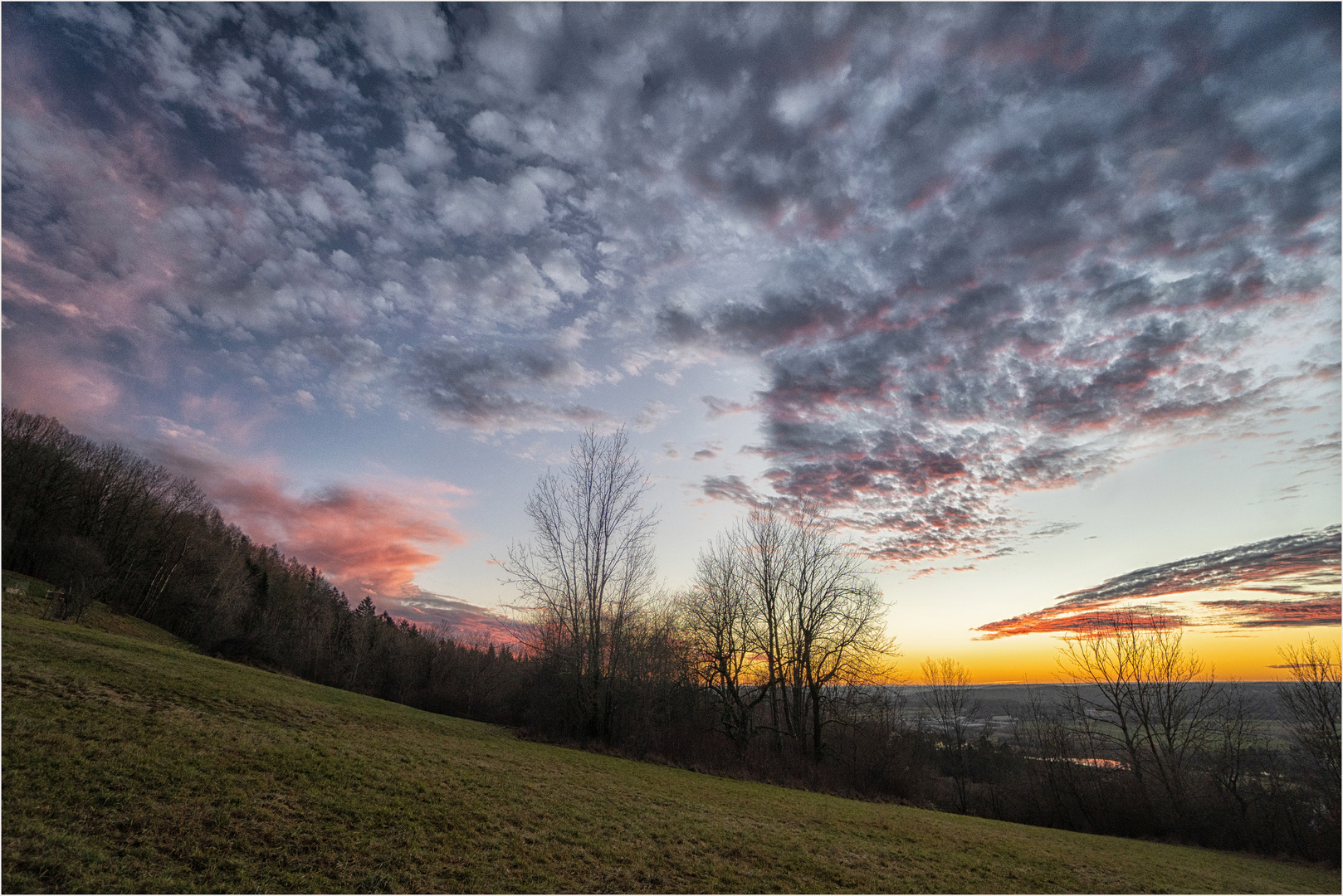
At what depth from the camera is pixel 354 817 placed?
341 inches

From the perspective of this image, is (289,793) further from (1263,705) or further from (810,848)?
(1263,705)

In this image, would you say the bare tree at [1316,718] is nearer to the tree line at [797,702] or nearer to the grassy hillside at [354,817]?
the tree line at [797,702]

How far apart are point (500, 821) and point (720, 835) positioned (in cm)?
501

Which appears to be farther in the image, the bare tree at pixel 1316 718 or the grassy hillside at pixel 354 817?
the bare tree at pixel 1316 718

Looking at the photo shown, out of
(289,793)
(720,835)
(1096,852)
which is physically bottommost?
(1096,852)

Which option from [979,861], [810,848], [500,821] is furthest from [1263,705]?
[500,821]

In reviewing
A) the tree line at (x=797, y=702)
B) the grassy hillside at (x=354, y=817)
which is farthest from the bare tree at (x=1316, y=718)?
the grassy hillside at (x=354, y=817)

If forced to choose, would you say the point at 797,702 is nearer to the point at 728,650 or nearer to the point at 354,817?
the point at 728,650

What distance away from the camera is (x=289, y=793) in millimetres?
8781

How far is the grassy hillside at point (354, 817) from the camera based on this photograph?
21.5 ft

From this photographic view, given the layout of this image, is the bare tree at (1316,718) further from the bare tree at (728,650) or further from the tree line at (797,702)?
the bare tree at (728,650)

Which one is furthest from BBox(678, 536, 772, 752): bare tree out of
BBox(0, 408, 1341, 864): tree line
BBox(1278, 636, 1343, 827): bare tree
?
BBox(1278, 636, 1343, 827): bare tree

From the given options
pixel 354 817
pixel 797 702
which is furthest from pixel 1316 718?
pixel 354 817

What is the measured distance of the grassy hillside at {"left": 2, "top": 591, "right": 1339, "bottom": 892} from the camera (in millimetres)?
6562
